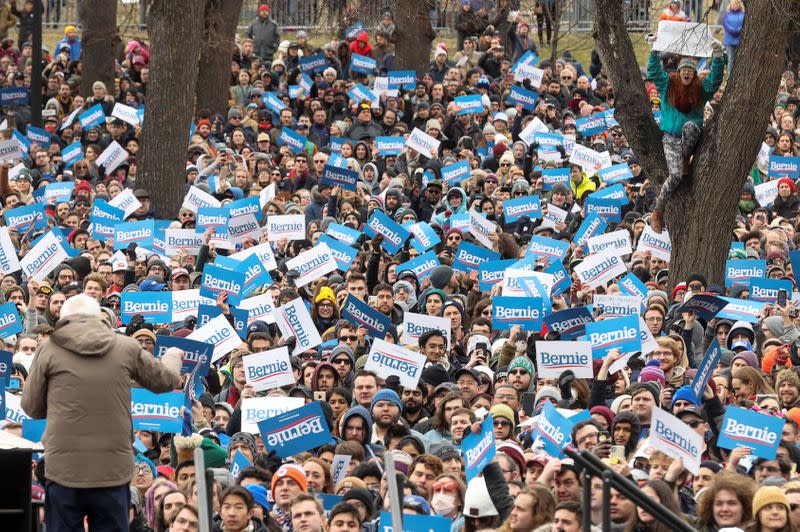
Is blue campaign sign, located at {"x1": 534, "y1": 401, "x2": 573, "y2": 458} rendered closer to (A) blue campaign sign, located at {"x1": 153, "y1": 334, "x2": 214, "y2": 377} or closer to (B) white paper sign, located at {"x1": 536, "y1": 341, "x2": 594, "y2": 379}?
(B) white paper sign, located at {"x1": 536, "y1": 341, "x2": 594, "y2": 379}

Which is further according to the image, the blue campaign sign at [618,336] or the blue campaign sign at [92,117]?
the blue campaign sign at [92,117]

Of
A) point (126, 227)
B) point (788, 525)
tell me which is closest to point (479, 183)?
point (126, 227)

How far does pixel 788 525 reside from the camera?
8672 millimetres

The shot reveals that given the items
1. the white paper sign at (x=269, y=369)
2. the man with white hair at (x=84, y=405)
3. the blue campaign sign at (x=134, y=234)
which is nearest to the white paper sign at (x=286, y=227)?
the blue campaign sign at (x=134, y=234)

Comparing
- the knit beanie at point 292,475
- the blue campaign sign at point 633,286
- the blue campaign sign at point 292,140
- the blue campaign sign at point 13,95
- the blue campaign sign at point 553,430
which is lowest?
the blue campaign sign at point 13,95

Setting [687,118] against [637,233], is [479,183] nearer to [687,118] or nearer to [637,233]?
[637,233]

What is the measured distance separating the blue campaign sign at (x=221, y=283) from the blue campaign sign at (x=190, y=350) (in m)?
2.54

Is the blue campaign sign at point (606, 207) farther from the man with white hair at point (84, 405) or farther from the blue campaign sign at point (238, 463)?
the man with white hair at point (84, 405)

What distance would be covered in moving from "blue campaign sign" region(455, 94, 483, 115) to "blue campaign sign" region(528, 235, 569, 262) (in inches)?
288

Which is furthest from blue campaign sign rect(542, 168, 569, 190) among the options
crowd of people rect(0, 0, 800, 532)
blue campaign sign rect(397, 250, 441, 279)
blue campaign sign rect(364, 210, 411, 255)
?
blue campaign sign rect(397, 250, 441, 279)

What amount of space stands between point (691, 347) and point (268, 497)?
529 centimetres

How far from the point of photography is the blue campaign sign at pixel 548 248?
17.0 metres

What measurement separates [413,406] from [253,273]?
432 centimetres

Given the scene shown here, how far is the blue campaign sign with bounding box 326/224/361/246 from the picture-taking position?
18016mm
